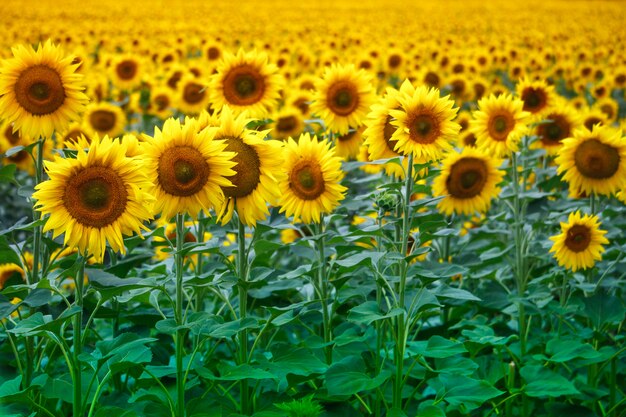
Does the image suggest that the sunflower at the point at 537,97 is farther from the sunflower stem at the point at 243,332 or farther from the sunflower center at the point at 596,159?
the sunflower stem at the point at 243,332

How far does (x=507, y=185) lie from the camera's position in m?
4.45

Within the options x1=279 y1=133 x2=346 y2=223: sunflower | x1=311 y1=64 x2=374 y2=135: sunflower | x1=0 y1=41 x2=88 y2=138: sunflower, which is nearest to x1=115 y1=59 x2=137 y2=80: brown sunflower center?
x1=311 y1=64 x2=374 y2=135: sunflower

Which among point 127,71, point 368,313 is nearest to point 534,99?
point 368,313

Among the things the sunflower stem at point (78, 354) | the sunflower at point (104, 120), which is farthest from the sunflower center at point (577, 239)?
the sunflower at point (104, 120)

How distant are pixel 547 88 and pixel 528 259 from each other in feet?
3.77

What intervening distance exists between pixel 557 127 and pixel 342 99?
59.2 inches

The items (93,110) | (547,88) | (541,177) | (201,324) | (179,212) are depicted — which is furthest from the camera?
(93,110)

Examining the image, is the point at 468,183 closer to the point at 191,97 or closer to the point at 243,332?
the point at 243,332

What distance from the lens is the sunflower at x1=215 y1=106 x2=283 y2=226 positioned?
9.28 ft

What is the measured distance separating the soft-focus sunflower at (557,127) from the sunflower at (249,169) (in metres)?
2.47

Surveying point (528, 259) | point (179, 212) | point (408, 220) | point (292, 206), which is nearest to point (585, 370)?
point (528, 259)

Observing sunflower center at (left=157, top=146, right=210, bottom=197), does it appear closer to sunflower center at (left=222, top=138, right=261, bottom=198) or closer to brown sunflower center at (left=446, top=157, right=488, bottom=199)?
sunflower center at (left=222, top=138, right=261, bottom=198)

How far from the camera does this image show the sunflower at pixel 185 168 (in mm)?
2662

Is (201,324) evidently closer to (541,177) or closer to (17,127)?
(17,127)
